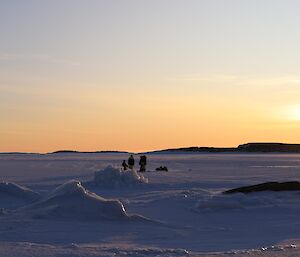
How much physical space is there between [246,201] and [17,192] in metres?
6.21

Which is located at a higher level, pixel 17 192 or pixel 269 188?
pixel 269 188

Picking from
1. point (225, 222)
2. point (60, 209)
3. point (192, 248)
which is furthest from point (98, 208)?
point (192, 248)

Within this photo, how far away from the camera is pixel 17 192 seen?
1703 cm

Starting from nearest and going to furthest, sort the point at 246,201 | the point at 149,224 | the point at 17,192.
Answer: the point at 149,224, the point at 246,201, the point at 17,192

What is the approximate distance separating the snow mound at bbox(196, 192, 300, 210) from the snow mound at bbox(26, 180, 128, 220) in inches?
110

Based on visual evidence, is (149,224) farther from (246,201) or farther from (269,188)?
(269,188)

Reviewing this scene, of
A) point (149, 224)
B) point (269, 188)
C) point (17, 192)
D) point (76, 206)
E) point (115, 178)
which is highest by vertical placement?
point (115, 178)

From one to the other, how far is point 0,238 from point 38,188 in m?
11.7

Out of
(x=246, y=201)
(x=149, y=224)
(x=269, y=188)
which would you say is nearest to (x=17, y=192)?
(x=149, y=224)

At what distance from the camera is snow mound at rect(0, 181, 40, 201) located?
1681 cm

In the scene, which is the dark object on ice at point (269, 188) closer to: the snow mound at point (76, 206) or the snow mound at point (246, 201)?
the snow mound at point (246, 201)

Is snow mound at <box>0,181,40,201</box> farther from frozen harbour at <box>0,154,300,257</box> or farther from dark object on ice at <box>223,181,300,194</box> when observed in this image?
dark object on ice at <box>223,181,300,194</box>

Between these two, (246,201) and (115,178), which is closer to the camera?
(246,201)

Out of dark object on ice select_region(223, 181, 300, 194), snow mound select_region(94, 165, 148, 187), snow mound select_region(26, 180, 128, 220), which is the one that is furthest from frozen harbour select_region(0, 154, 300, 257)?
snow mound select_region(94, 165, 148, 187)
